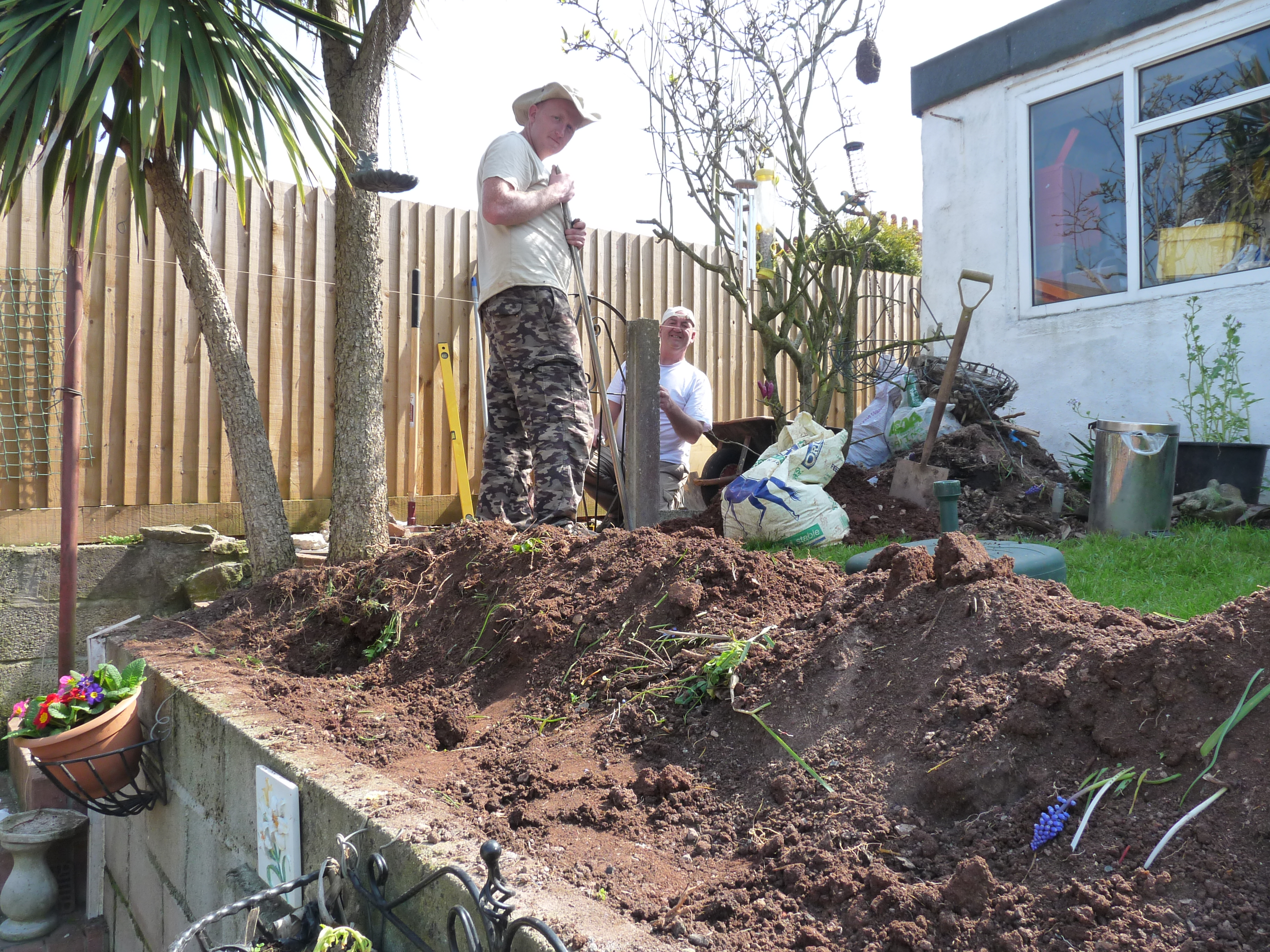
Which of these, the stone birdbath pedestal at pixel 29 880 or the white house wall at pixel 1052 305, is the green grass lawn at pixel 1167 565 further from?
the stone birdbath pedestal at pixel 29 880

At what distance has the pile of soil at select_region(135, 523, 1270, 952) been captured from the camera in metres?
1.18

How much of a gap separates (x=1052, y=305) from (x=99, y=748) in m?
6.00

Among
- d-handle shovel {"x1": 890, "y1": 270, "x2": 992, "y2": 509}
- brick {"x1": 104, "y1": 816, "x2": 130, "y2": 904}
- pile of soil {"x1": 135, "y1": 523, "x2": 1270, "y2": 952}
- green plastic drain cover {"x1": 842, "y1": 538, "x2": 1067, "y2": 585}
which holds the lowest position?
brick {"x1": 104, "y1": 816, "x2": 130, "y2": 904}

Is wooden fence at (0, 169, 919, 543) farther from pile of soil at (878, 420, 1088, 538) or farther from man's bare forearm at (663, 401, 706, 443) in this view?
pile of soil at (878, 420, 1088, 538)

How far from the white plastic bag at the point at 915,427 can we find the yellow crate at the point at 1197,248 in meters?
1.61

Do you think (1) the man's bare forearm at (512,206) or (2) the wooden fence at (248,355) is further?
(2) the wooden fence at (248,355)

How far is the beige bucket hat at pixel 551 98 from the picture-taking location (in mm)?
3807

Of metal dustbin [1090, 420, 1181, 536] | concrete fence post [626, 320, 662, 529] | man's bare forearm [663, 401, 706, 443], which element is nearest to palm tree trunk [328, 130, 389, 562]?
concrete fence post [626, 320, 662, 529]

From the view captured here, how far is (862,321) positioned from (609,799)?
7841 millimetres

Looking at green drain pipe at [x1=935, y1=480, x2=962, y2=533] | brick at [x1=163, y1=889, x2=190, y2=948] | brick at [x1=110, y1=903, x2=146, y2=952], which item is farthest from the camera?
brick at [x1=110, y1=903, x2=146, y2=952]

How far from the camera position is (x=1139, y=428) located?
4.09 m

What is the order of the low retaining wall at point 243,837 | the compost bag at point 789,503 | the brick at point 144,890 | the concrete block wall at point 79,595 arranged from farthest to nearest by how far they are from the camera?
1. the concrete block wall at point 79,595
2. the compost bag at point 789,503
3. the brick at point 144,890
4. the low retaining wall at point 243,837

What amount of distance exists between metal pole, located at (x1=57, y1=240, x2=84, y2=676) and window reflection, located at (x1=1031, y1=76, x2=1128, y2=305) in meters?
5.83

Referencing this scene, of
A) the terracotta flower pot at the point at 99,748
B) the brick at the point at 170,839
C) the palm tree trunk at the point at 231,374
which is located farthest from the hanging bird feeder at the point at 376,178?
the brick at the point at 170,839
